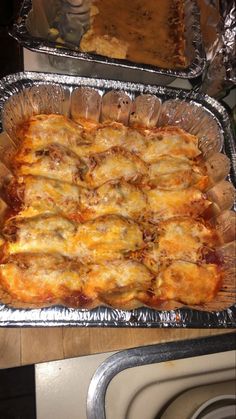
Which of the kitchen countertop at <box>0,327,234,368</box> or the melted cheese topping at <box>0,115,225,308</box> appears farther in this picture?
the kitchen countertop at <box>0,327,234,368</box>

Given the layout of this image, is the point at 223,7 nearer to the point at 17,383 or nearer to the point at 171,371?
the point at 171,371

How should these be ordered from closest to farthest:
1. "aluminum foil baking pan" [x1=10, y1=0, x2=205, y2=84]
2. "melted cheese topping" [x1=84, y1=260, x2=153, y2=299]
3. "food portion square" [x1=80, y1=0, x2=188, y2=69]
A: 1. "melted cheese topping" [x1=84, y1=260, x2=153, y2=299]
2. "aluminum foil baking pan" [x1=10, y1=0, x2=205, y2=84]
3. "food portion square" [x1=80, y1=0, x2=188, y2=69]

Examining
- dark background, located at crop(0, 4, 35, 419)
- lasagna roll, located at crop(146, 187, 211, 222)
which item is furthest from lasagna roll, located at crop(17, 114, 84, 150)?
dark background, located at crop(0, 4, 35, 419)

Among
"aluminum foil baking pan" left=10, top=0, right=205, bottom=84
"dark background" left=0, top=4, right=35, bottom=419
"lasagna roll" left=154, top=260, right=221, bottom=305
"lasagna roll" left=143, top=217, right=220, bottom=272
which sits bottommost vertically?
"dark background" left=0, top=4, right=35, bottom=419

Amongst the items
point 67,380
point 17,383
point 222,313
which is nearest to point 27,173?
point 67,380

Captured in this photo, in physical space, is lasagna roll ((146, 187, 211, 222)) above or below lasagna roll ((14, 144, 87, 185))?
below

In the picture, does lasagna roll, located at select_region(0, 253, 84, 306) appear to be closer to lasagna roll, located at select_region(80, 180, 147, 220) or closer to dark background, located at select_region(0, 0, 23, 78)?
lasagna roll, located at select_region(80, 180, 147, 220)

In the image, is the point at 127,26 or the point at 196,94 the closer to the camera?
the point at 196,94
